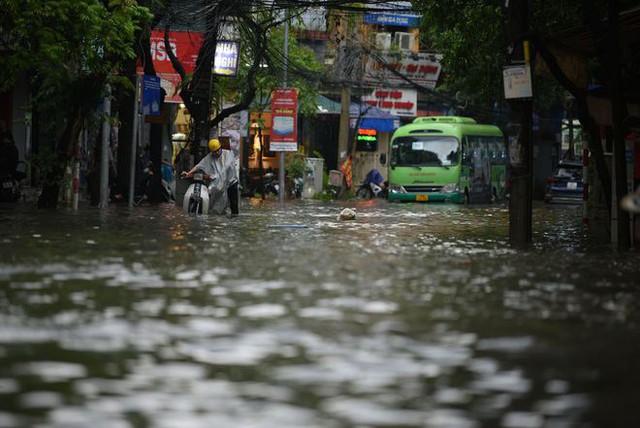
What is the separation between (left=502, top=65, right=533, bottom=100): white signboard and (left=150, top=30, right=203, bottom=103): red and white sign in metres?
17.8

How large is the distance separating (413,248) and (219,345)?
8757mm

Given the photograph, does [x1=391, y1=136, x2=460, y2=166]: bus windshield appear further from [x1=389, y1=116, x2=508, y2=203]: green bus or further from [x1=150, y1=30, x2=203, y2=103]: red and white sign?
[x1=150, y1=30, x2=203, y2=103]: red and white sign

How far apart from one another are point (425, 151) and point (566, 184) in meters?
5.20

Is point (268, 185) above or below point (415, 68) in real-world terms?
below

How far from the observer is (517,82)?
643 inches

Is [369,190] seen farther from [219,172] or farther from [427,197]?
[219,172]

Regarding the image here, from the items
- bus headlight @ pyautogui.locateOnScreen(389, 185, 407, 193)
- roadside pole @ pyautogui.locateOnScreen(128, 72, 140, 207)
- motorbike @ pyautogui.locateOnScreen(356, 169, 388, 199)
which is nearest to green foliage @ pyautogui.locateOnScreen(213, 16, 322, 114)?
motorbike @ pyautogui.locateOnScreen(356, 169, 388, 199)

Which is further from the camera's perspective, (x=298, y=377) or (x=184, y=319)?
(x=184, y=319)

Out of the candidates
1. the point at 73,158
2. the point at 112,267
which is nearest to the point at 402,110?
the point at 73,158

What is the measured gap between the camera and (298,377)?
19.5ft

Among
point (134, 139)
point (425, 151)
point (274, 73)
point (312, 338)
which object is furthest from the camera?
point (425, 151)

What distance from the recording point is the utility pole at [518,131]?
16.3 metres

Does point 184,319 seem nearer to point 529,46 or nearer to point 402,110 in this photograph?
point 529,46

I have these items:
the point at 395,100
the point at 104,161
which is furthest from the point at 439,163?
the point at 104,161
